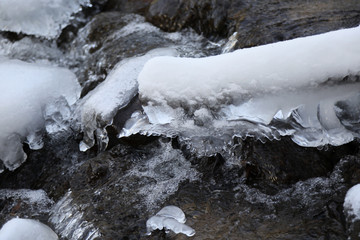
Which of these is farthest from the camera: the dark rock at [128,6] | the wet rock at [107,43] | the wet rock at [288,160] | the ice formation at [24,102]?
the dark rock at [128,6]

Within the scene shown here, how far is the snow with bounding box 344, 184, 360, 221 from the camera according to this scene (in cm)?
227

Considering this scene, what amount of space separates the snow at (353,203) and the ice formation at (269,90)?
43 centimetres

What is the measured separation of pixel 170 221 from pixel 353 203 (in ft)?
3.34

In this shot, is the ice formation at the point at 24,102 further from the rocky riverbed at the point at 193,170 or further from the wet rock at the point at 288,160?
the wet rock at the point at 288,160

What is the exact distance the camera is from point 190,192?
9.54 feet

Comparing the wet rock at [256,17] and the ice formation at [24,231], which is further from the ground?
the wet rock at [256,17]

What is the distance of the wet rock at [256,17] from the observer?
364 cm

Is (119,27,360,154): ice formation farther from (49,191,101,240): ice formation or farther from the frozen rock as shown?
(49,191,101,240): ice formation

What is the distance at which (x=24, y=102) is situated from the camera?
3623mm

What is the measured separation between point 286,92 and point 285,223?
0.74 metres

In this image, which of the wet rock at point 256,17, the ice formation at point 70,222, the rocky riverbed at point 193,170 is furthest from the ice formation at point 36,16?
the ice formation at point 70,222

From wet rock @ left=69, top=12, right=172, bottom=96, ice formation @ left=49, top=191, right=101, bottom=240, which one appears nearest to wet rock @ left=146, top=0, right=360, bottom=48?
wet rock @ left=69, top=12, right=172, bottom=96

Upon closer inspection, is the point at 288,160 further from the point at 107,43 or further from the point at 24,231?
the point at 107,43

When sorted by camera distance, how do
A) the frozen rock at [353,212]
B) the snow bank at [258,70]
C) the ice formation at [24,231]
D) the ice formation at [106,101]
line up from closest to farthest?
the frozen rock at [353,212], the snow bank at [258,70], the ice formation at [24,231], the ice formation at [106,101]
